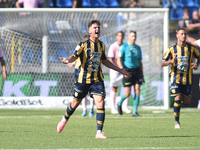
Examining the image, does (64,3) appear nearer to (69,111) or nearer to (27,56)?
(27,56)

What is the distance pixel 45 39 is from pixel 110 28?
6.94 ft

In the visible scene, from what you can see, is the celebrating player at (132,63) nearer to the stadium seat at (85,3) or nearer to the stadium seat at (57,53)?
the stadium seat at (57,53)

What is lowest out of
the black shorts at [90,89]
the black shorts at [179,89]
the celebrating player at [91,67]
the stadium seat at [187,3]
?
the black shorts at [179,89]

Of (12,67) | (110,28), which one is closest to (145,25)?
(110,28)

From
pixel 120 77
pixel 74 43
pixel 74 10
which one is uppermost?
pixel 74 10

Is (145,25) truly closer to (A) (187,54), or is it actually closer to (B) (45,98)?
(B) (45,98)

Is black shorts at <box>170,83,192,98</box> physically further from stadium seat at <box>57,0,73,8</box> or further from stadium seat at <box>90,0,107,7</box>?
stadium seat at <box>90,0,107,7</box>

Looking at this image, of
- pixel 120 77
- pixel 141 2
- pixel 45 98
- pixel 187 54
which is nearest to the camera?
pixel 187 54

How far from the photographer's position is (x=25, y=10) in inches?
496

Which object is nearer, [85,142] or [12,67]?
[85,142]

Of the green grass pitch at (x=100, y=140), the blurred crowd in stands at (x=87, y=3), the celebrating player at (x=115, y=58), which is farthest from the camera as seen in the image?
the blurred crowd in stands at (x=87, y=3)

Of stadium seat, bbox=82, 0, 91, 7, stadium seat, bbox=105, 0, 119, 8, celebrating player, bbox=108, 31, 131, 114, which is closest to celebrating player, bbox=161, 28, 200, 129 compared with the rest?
celebrating player, bbox=108, 31, 131, 114

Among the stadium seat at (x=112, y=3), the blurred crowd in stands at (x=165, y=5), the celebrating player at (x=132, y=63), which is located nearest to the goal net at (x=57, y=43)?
the celebrating player at (x=132, y=63)

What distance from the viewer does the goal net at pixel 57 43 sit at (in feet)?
41.3
